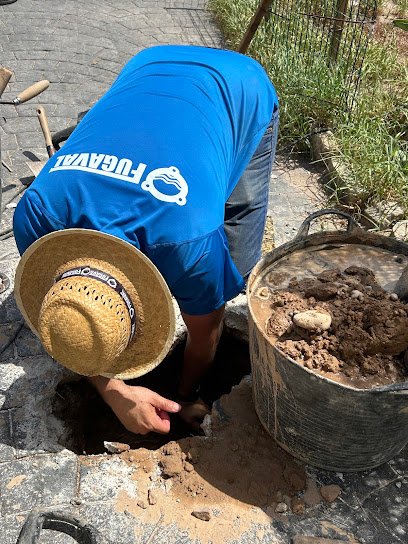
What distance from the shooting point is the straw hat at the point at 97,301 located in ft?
7.00

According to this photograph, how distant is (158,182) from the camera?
231 cm

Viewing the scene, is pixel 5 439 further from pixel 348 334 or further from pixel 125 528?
pixel 348 334

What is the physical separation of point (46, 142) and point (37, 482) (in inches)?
97.8

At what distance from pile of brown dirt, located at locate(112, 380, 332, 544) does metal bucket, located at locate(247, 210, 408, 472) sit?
0.36ft

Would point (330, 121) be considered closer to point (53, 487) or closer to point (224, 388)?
point (224, 388)

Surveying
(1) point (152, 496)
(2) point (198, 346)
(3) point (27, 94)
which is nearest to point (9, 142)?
(3) point (27, 94)

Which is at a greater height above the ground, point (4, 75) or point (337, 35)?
point (4, 75)

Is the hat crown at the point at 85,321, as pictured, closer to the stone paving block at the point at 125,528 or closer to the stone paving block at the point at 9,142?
the stone paving block at the point at 125,528

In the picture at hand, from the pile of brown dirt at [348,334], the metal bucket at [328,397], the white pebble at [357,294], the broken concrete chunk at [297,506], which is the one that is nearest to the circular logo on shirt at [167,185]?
the metal bucket at [328,397]

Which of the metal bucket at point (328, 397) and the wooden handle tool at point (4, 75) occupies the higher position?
the wooden handle tool at point (4, 75)

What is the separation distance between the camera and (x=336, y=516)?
277cm

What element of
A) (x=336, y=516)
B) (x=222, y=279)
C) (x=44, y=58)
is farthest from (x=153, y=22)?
(x=336, y=516)

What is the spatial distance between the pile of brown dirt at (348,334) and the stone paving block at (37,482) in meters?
1.18

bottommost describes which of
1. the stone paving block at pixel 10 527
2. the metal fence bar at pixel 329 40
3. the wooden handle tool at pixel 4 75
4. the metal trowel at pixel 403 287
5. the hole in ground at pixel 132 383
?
the hole in ground at pixel 132 383
